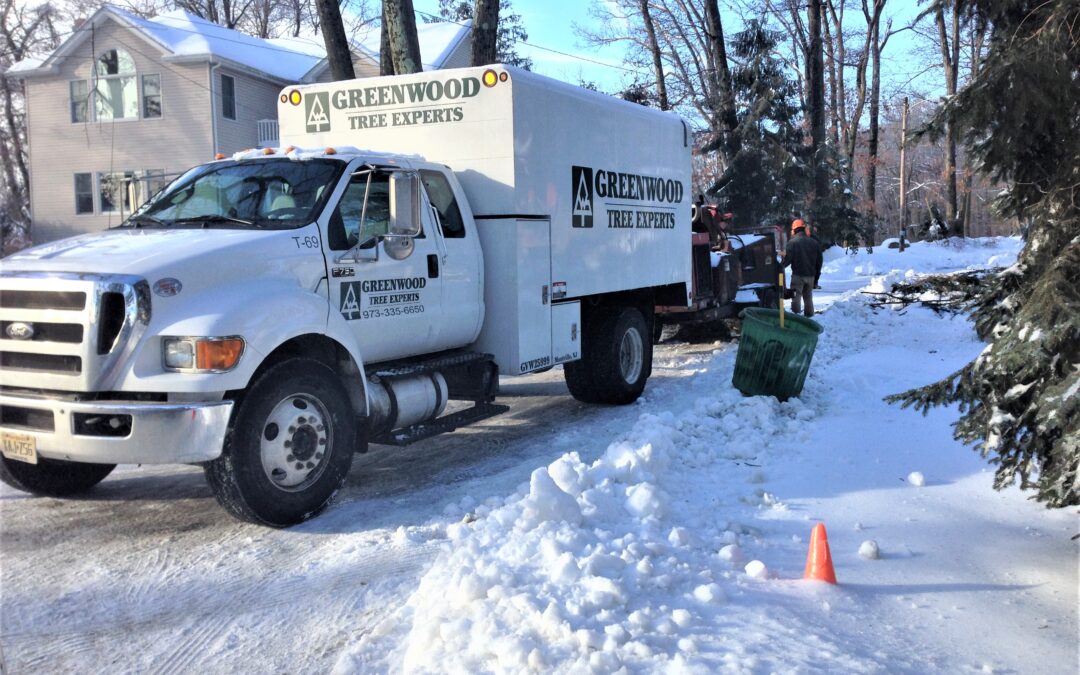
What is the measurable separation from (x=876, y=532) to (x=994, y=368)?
1.16 m

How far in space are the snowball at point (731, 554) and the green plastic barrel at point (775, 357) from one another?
430 centimetres

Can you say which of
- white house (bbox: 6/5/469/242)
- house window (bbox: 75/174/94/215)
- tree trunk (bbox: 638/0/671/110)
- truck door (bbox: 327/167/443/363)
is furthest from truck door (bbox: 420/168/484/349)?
tree trunk (bbox: 638/0/671/110)

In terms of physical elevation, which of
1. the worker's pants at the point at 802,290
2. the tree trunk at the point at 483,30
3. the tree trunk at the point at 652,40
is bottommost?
the worker's pants at the point at 802,290

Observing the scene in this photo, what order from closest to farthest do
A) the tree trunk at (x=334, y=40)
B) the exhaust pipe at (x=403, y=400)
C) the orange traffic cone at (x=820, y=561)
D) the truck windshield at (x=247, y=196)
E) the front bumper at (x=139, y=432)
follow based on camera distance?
the orange traffic cone at (x=820, y=561)
the front bumper at (x=139, y=432)
the truck windshield at (x=247, y=196)
the exhaust pipe at (x=403, y=400)
the tree trunk at (x=334, y=40)

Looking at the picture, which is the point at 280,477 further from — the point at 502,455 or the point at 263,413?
the point at 502,455

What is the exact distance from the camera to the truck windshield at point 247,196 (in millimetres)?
6133

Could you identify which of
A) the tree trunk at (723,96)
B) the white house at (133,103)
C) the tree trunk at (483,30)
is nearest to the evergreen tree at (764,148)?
the tree trunk at (723,96)

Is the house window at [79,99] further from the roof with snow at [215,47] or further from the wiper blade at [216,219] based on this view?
the wiper blade at [216,219]

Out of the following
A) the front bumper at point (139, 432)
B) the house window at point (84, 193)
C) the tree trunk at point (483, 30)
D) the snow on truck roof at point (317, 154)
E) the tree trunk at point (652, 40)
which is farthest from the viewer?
the tree trunk at point (652, 40)

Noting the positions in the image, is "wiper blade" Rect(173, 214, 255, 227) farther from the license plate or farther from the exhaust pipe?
the license plate

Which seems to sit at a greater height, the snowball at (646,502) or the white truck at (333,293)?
the white truck at (333,293)

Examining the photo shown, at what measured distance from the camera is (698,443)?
7.15 meters

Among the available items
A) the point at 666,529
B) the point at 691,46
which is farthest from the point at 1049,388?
the point at 691,46

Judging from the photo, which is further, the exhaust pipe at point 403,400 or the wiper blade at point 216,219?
the exhaust pipe at point 403,400
